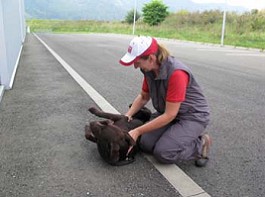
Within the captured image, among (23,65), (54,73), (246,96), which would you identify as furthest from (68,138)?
(23,65)

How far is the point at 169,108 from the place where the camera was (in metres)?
3.10

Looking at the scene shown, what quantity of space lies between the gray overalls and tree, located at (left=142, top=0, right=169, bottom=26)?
142 ft

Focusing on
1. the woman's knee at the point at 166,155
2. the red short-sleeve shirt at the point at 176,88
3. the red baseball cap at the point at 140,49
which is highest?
the red baseball cap at the point at 140,49

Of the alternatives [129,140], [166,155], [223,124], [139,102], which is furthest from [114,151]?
[223,124]

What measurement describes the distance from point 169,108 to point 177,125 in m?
0.27

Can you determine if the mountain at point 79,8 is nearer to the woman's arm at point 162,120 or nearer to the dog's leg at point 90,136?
the dog's leg at point 90,136

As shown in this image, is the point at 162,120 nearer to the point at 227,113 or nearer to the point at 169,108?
the point at 169,108

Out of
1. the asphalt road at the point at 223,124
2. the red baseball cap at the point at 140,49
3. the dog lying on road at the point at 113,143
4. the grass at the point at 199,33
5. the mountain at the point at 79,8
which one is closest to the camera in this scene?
the asphalt road at the point at 223,124

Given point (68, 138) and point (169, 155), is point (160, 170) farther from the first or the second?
point (68, 138)

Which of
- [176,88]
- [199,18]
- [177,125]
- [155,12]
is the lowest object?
[177,125]

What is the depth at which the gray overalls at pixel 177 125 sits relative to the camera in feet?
10.3

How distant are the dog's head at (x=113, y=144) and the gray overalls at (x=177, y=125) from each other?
0.90 feet

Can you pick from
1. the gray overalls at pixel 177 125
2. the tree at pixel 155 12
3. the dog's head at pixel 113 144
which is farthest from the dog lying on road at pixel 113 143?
the tree at pixel 155 12

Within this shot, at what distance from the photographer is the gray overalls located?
3152 millimetres
